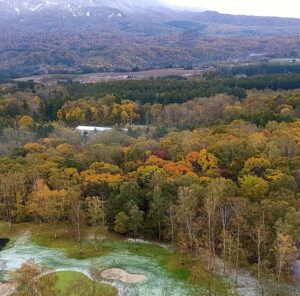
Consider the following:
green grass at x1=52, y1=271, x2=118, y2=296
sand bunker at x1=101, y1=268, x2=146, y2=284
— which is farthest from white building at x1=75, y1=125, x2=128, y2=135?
green grass at x1=52, y1=271, x2=118, y2=296

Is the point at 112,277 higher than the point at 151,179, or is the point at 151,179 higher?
the point at 151,179

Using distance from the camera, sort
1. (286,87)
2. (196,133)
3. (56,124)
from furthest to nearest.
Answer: (286,87), (56,124), (196,133)

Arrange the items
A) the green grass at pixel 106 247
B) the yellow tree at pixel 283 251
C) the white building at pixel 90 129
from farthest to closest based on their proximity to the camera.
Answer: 1. the white building at pixel 90 129
2. the green grass at pixel 106 247
3. the yellow tree at pixel 283 251

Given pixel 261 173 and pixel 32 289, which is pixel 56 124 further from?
pixel 32 289

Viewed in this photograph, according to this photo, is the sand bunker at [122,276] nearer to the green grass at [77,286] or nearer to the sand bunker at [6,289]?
the green grass at [77,286]

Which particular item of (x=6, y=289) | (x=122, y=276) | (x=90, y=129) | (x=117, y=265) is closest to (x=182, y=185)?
(x=117, y=265)

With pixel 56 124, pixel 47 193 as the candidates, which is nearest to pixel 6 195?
pixel 47 193

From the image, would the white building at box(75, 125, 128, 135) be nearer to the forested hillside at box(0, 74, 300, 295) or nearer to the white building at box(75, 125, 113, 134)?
the white building at box(75, 125, 113, 134)

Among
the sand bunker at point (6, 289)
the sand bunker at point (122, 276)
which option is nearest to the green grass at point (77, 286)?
the sand bunker at point (122, 276)
